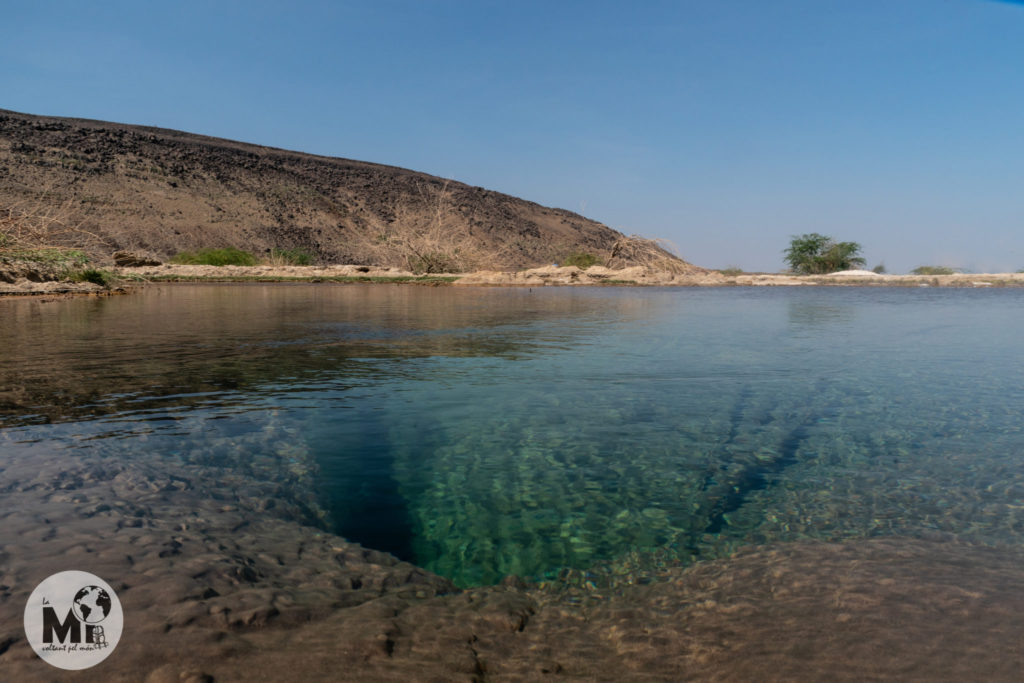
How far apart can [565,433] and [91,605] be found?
2951mm

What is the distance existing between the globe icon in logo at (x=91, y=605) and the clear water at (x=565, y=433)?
1.03 meters

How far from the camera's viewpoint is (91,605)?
80.4 inches

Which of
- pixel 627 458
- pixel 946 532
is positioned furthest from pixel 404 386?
pixel 946 532

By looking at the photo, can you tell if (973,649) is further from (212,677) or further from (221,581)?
(221,581)

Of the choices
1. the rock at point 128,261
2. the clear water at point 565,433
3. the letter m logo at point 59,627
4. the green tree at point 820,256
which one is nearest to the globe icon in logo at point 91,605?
the letter m logo at point 59,627

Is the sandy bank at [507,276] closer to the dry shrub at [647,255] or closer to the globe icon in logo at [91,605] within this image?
the dry shrub at [647,255]

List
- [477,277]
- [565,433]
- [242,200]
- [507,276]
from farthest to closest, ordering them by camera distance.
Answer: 1. [242,200]
2. [507,276]
3. [477,277]
4. [565,433]

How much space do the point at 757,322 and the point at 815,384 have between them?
279 inches

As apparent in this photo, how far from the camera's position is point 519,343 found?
30.1 ft

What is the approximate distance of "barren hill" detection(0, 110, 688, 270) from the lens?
5278 centimetres

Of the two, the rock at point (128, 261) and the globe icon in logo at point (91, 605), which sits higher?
the rock at point (128, 261)

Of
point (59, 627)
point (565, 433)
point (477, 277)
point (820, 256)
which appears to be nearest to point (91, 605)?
point (59, 627)

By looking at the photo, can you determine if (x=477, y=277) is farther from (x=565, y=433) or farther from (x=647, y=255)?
(x=565, y=433)

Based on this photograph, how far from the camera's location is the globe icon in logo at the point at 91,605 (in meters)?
1.97
